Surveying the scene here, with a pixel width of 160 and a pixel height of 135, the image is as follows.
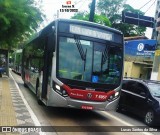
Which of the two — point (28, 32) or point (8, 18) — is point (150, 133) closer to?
point (8, 18)

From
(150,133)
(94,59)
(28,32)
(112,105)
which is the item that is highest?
(28,32)

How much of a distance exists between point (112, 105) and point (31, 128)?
3.34 m

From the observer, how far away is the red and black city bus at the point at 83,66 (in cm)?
1097

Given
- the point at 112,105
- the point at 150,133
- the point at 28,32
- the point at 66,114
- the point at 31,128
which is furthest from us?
the point at 28,32

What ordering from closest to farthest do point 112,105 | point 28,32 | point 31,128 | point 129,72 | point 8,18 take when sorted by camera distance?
1. point 31,128
2. point 112,105
3. point 8,18
4. point 28,32
5. point 129,72

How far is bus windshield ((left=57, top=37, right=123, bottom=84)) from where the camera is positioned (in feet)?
36.2

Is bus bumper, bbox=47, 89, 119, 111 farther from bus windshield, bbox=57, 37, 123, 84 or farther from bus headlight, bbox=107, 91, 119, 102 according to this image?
bus windshield, bbox=57, 37, 123, 84

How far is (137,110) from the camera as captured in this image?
13.4m

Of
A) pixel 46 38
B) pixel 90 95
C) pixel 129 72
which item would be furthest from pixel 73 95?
pixel 129 72

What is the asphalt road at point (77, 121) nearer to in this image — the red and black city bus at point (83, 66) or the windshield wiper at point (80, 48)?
the red and black city bus at point (83, 66)

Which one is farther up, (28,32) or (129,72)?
(28,32)

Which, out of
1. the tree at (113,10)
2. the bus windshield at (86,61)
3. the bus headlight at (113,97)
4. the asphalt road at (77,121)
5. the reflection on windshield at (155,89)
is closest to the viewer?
the asphalt road at (77,121)

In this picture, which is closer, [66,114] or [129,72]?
[66,114]

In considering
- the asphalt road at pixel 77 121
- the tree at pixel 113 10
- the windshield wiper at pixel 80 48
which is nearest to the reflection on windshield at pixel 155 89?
the asphalt road at pixel 77 121
